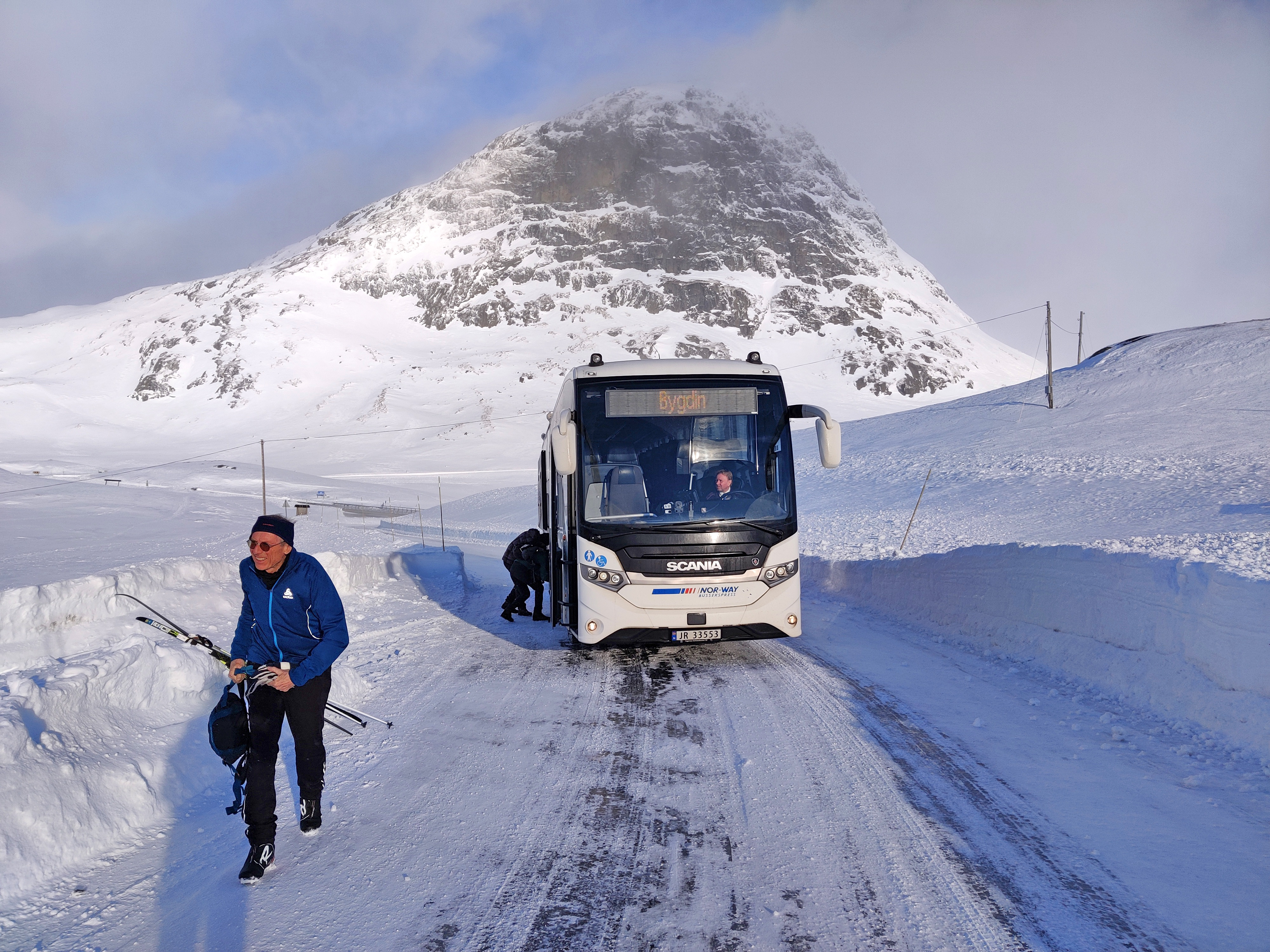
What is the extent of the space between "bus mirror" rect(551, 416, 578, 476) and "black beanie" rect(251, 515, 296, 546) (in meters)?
3.59

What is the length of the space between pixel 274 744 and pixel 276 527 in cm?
115

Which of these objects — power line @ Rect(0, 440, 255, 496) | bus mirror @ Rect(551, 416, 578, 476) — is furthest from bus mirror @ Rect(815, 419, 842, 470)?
power line @ Rect(0, 440, 255, 496)

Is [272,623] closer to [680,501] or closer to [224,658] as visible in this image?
[224,658]

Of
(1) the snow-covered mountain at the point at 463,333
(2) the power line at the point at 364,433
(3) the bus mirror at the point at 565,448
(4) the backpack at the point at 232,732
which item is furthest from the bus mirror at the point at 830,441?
(2) the power line at the point at 364,433

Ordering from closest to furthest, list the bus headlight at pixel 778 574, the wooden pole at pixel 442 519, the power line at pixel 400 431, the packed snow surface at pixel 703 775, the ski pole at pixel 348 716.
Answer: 1. the packed snow surface at pixel 703 775
2. the ski pole at pixel 348 716
3. the bus headlight at pixel 778 574
4. the wooden pole at pixel 442 519
5. the power line at pixel 400 431

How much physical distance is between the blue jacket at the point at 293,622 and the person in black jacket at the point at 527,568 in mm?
6332

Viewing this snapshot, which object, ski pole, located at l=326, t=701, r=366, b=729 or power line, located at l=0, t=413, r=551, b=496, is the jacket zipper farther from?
power line, located at l=0, t=413, r=551, b=496

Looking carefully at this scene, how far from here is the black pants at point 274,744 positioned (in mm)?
3820

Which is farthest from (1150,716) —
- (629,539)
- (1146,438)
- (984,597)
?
(1146,438)

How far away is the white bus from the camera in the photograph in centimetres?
738

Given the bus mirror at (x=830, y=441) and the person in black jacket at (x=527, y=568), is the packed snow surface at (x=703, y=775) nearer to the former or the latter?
the person in black jacket at (x=527, y=568)

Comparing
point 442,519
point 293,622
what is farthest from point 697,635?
point 442,519

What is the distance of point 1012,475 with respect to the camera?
27750 millimetres

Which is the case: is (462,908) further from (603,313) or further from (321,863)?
(603,313)
